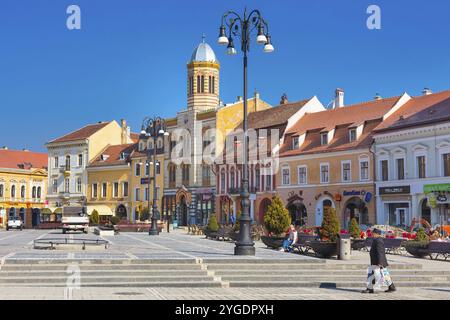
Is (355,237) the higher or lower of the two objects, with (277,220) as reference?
lower

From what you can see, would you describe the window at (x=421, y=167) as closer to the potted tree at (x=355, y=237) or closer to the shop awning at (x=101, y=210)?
the potted tree at (x=355, y=237)

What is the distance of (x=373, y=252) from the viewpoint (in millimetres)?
14305

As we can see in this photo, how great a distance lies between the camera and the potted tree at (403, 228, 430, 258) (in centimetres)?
2339

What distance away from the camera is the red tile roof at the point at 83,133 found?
246 feet

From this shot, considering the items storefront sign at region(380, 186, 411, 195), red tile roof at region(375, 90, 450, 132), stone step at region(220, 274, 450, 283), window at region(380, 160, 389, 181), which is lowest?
stone step at region(220, 274, 450, 283)

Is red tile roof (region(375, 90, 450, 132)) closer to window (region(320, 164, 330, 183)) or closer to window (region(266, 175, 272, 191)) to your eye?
window (region(320, 164, 330, 183))

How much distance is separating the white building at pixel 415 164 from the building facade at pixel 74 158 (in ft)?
135

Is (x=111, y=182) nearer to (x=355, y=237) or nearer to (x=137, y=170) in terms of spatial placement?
(x=137, y=170)

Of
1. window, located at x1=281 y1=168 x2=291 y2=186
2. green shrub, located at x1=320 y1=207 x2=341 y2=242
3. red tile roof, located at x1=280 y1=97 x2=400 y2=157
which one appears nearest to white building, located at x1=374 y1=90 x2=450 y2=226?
red tile roof, located at x1=280 y1=97 x2=400 y2=157

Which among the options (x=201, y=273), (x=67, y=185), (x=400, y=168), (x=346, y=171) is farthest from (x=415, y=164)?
(x=67, y=185)

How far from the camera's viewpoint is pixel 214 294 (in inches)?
551

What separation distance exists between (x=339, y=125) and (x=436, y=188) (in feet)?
34.3

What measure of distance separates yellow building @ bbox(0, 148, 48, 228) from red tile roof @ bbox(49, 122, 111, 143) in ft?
17.6
